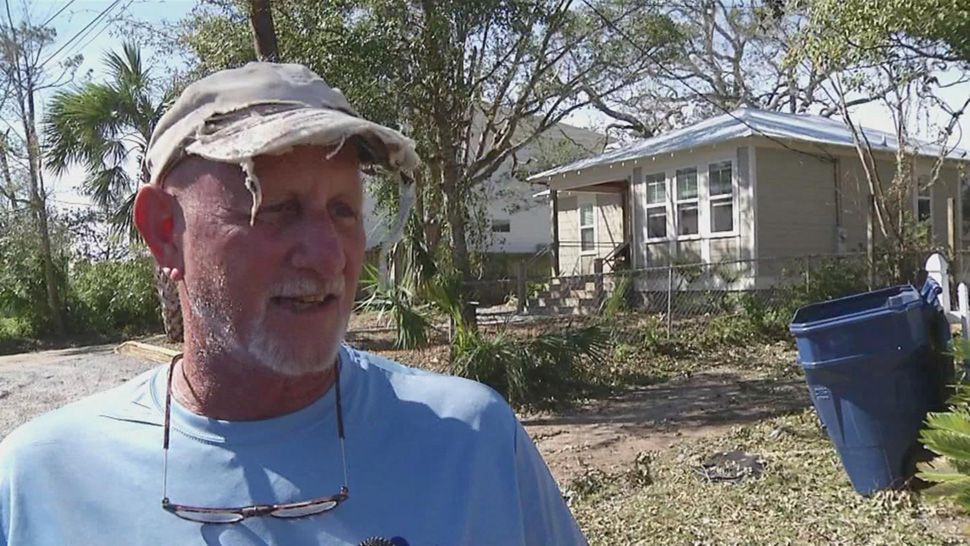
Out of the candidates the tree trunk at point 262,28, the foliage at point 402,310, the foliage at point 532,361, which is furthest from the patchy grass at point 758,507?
the tree trunk at point 262,28

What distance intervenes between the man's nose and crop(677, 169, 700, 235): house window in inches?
681

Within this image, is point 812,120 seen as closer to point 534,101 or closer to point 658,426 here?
point 534,101

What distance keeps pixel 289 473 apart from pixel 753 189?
16.4 meters

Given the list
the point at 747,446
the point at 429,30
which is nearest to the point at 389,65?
the point at 429,30

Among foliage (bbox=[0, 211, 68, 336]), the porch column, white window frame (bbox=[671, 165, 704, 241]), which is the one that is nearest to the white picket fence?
white window frame (bbox=[671, 165, 704, 241])

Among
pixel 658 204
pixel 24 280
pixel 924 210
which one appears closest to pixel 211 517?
pixel 658 204

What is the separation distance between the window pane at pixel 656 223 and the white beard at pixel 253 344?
18.1m

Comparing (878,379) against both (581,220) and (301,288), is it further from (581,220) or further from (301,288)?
(581,220)

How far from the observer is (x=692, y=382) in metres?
11.3

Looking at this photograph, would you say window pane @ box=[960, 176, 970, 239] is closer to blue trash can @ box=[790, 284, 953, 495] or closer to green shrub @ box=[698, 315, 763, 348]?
green shrub @ box=[698, 315, 763, 348]

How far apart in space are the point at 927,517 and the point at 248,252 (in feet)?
16.5

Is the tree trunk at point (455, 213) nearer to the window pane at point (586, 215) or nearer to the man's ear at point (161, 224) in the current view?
the window pane at point (586, 215)

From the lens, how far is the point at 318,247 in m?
1.43

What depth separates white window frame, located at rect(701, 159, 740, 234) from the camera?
56.1 feet
